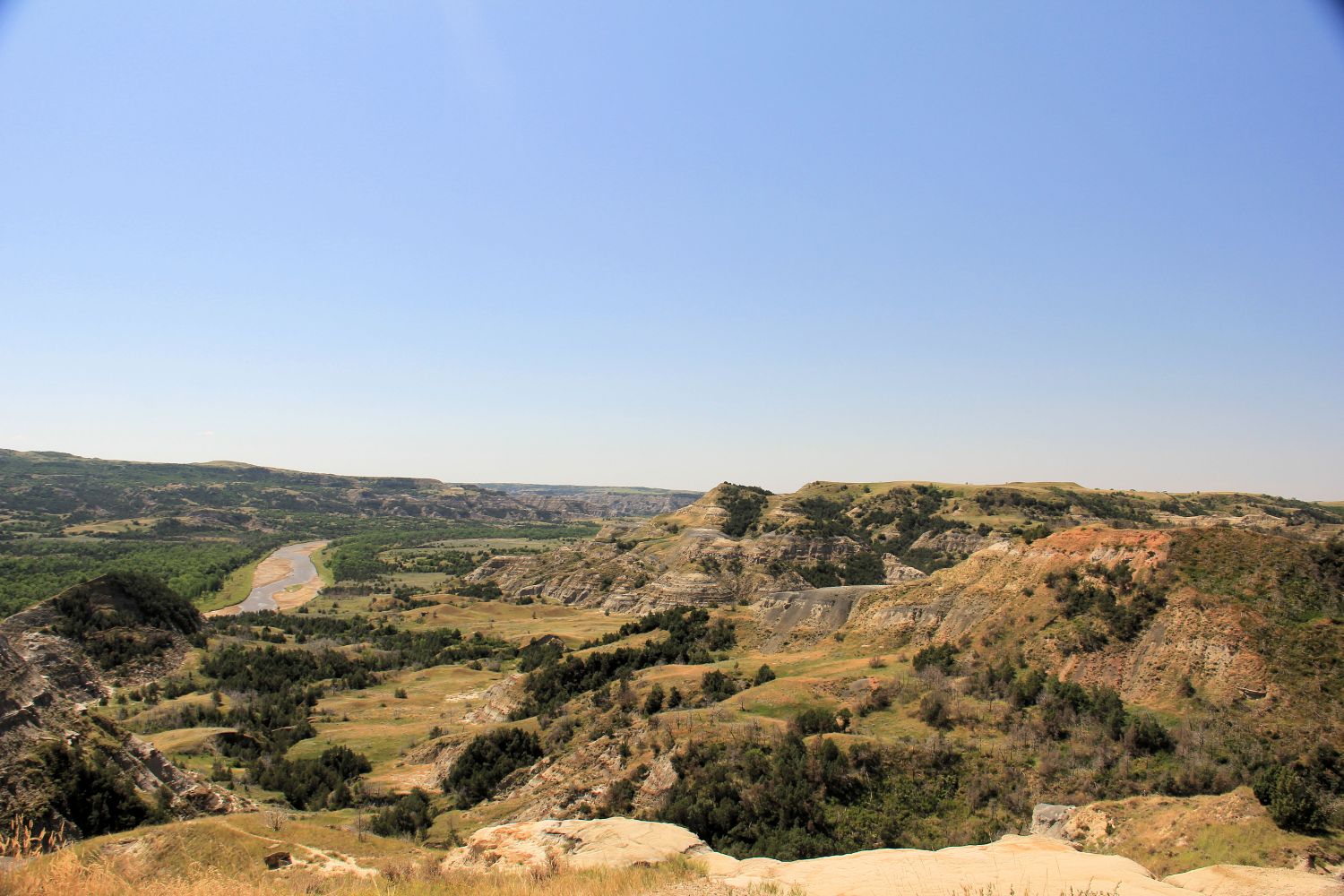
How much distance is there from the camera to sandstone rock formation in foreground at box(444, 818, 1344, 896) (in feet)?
41.0

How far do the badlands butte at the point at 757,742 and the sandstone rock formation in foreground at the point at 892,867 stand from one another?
0.11 m

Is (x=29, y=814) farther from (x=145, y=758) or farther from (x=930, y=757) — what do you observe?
(x=930, y=757)

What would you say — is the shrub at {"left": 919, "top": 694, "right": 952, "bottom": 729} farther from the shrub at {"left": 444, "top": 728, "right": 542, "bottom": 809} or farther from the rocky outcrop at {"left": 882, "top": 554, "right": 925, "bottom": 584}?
the rocky outcrop at {"left": 882, "top": 554, "right": 925, "bottom": 584}

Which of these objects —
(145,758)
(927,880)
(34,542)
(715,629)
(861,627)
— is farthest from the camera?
(34,542)

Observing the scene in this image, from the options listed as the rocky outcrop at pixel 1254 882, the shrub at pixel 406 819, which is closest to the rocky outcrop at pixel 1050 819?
the rocky outcrop at pixel 1254 882

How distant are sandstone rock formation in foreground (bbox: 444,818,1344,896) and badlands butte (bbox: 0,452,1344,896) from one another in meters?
0.11

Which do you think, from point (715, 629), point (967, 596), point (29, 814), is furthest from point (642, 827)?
point (715, 629)

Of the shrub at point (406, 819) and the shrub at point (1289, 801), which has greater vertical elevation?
the shrub at point (1289, 801)

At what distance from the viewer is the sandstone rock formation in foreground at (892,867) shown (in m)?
12.5

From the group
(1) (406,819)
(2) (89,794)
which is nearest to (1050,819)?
(1) (406,819)

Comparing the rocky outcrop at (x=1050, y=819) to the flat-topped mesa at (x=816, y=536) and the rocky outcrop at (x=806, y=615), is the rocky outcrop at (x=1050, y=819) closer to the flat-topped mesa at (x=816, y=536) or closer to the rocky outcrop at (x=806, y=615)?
the rocky outcrop at (x=806, y=615)

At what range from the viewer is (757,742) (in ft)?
84.8

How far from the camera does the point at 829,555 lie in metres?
92.2

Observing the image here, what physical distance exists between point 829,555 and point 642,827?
77437 mm
